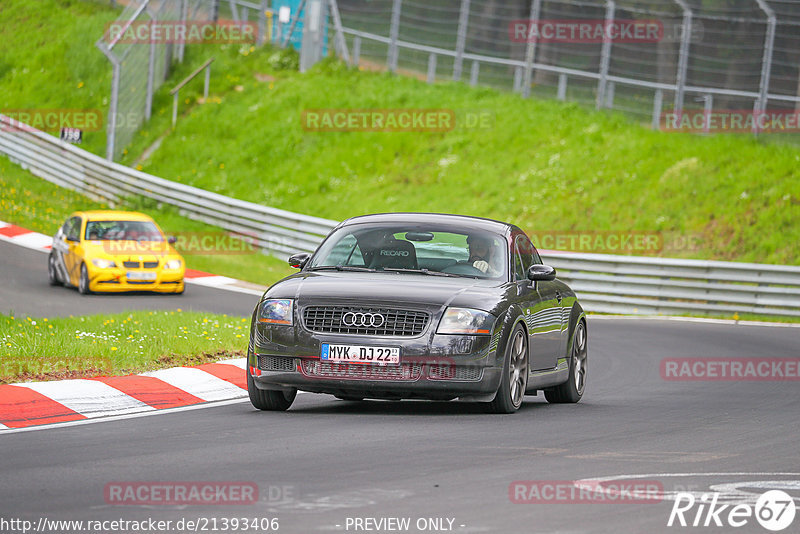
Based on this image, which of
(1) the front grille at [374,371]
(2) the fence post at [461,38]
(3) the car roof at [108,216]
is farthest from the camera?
(2) the fence post at [461,38]

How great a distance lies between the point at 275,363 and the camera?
1017cm

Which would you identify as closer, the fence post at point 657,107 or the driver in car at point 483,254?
the driver in car at point 483,254

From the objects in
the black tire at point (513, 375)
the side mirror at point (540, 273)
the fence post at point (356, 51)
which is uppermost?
the fence post at point (356, 51)

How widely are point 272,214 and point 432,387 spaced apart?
2178 cm

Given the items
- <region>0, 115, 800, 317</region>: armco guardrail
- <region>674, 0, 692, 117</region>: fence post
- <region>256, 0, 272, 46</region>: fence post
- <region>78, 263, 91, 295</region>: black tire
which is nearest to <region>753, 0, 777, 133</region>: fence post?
<region>674, 0, 692, 117</region>: fence post

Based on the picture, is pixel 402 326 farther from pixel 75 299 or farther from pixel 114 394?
pixel 75 299

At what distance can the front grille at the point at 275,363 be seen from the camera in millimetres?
10094

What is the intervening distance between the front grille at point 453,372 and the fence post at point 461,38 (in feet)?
88.8

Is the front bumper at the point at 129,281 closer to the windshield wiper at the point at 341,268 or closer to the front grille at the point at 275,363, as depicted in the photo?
the windshield wiper at the point at 341,268

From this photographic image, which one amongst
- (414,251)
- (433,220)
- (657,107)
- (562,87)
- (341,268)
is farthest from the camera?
(562,87)

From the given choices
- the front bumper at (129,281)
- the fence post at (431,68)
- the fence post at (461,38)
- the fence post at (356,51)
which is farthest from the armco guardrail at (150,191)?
the fence post at (356,51)

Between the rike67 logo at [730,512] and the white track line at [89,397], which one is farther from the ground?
the rike67 logo at [730,512]

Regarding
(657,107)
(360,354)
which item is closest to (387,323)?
(360,354)

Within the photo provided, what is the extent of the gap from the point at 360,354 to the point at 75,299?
1343 centimetres
